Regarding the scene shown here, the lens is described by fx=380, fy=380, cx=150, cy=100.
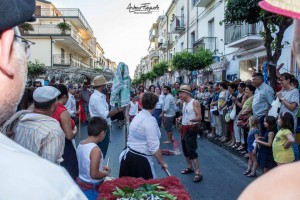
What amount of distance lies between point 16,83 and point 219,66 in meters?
19.9

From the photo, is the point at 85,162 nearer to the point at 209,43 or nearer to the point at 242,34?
the point at 242,34

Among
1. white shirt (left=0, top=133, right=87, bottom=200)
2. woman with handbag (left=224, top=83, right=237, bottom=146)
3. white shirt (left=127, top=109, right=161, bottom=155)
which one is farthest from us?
woman with handbag (left=224, top=83, right=237, bottom=146)

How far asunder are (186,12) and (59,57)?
17003 mm

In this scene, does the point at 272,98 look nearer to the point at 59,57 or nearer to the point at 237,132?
the point at 237,132

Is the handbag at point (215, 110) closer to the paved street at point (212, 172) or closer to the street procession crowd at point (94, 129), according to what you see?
the street procession crowd at point (94, 129)

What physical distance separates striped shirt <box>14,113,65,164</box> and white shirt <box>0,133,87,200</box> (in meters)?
2.43

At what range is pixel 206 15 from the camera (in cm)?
2478

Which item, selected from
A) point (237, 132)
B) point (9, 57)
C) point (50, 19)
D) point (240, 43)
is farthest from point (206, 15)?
point (50, 19)

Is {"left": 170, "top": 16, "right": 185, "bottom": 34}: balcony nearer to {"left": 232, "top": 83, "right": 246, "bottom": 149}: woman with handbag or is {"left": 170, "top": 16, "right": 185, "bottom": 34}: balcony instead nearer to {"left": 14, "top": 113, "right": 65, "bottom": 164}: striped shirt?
{"left": 232, "top": 83, "right": 246, "bottom": 149}: woman with handbag

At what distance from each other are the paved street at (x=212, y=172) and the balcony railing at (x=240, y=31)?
6460 millimetres

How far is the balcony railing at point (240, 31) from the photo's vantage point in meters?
16.1

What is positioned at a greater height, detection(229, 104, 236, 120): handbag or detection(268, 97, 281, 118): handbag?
detection(268, 97, 281, 118): handbag

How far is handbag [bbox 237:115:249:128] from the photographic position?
902cm

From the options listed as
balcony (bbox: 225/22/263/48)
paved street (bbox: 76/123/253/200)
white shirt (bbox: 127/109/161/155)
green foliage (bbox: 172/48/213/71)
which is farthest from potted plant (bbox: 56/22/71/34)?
white shirt (bbox: 127/109/161/155)
